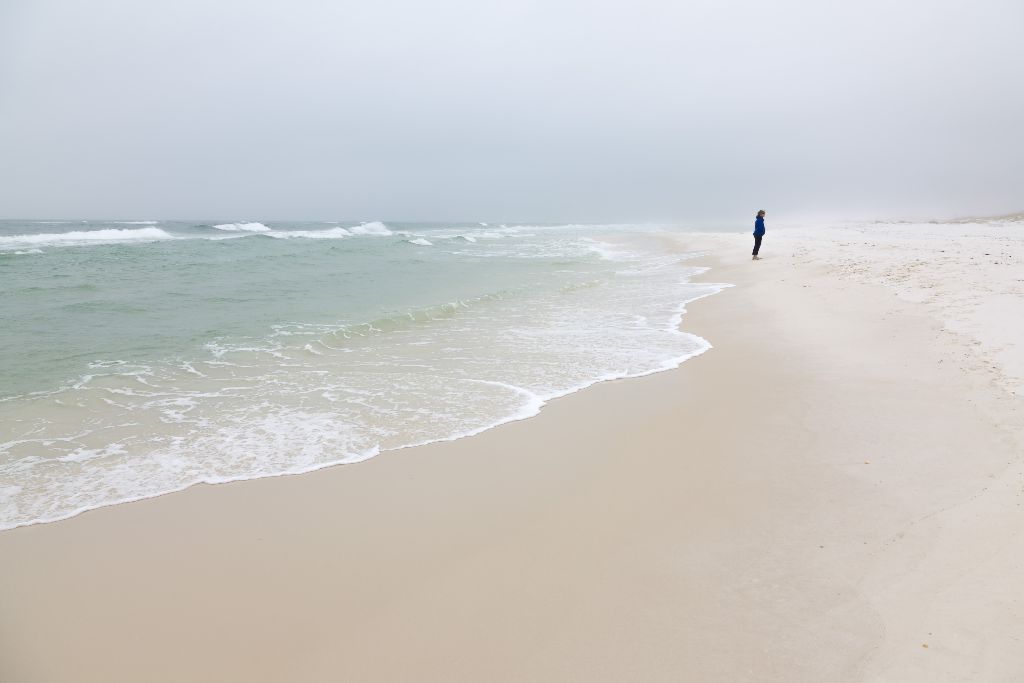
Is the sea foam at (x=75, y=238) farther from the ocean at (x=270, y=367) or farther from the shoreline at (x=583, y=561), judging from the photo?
the shoreline at (x=583, y=561)

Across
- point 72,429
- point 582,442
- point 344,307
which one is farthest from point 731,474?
point 344,307

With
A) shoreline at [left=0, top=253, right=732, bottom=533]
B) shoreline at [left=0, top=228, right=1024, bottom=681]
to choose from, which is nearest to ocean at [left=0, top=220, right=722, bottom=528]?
shoreline at [left=0, top=253, right=732, bottom=533]

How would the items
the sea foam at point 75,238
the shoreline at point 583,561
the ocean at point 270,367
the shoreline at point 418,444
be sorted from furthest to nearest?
the sea foam at point 75,238, the ocean at point 270,367, the shoreline at point 418,444, the shoreline at point 583,561

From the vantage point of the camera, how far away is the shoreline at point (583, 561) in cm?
241

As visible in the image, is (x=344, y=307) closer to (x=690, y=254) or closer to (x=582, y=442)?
(x=582, y=442)

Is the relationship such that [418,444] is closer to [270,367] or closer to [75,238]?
[270,367]

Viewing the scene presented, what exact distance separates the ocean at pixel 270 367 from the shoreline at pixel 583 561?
0.59 meters

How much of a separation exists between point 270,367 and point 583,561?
5863 millimetres

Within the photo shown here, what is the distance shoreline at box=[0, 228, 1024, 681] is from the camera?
95.0 inches

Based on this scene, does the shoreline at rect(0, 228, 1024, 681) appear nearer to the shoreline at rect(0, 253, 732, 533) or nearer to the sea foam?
the shoreline at rect(0, 253, 732, 533)

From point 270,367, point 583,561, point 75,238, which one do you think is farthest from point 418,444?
point 75,238

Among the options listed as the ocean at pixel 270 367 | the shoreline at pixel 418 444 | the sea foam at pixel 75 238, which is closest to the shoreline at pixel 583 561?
the shoreline at pixel 418 444

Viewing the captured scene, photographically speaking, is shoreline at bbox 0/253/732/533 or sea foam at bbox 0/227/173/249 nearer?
shoreline at bbox 0/253/732/533

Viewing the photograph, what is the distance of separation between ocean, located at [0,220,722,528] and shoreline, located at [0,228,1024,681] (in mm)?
594
